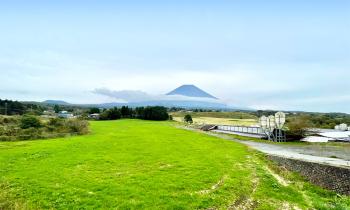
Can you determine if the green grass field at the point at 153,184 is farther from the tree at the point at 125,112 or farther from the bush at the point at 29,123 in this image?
the tree at the point at 125,112

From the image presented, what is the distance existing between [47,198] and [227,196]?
27.4 feet

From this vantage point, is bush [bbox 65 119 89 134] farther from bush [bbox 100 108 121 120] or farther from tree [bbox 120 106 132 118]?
tree [bbox 120 106 132 118]

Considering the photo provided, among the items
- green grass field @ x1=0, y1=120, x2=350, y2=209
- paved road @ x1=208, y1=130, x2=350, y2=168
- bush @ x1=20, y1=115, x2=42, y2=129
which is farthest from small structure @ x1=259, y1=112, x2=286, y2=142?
bush @ x1=20, y1=115, x2=42, y2=129

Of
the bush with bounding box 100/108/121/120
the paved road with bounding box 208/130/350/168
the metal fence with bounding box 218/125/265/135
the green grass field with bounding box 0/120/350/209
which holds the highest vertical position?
the bush with bounding box 100/108/121/120

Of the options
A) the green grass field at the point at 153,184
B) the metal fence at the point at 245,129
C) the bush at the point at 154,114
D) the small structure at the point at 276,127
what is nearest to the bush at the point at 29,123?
the green grass field at the point at 153,184

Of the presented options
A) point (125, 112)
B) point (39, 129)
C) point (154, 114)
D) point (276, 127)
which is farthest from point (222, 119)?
point (39, 129)

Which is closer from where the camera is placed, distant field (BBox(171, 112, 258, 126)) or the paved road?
the paved road

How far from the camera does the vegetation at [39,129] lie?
47625mm

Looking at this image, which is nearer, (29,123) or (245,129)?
(29,123)

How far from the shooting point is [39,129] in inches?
2030

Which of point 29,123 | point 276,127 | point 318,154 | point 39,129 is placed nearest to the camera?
point 318,154

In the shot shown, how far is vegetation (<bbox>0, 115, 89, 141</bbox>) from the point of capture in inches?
1875

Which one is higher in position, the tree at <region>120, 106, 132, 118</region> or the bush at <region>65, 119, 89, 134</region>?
the tree at <region>120, 106, 132, 118</region>

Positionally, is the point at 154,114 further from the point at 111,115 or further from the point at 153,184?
the point at 153,184
